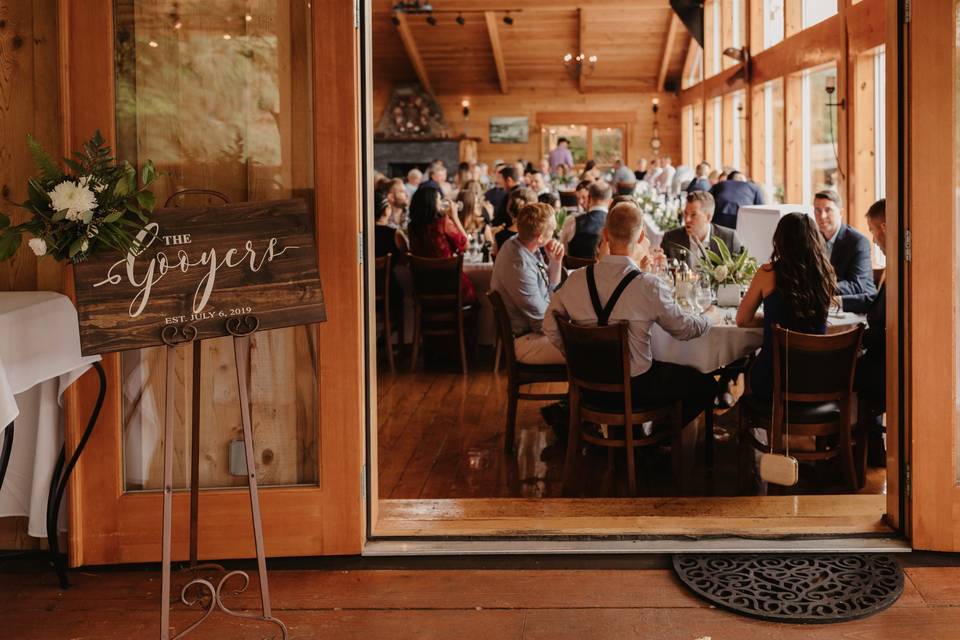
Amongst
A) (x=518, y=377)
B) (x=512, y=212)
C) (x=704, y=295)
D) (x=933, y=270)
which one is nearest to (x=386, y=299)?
(x=512, y=212)

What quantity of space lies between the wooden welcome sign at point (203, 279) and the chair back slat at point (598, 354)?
1593mm

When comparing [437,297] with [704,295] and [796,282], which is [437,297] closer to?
[704,295]

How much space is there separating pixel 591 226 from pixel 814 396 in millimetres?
2954

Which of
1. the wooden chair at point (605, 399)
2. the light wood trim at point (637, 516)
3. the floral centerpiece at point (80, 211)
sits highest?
the floral centerpiece at point (80, 211)

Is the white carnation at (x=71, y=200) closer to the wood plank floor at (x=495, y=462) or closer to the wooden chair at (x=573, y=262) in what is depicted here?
the wood plank floor at (x=495, y=462)

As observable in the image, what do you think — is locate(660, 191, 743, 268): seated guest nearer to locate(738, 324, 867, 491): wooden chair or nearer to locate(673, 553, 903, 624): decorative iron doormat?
locate(738, 324, 867, 491): wooden chair

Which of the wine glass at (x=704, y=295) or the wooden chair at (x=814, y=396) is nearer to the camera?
the wooden chair at (x=814, y=396)

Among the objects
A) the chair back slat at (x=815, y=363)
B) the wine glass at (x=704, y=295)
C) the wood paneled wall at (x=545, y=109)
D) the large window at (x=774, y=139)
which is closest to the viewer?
the chair back slat at (x=815, y=363)

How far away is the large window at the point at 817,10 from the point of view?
30.6 ft

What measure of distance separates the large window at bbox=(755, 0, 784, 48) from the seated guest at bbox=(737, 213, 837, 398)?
8387 mm

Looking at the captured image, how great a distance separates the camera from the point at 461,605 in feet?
9.41

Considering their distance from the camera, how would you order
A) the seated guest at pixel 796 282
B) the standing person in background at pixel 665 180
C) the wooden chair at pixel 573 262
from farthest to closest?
the standing person in background at pixel 665 180 < the wooden chair at pixel 573 262 < the seated guest at pixel 796 282

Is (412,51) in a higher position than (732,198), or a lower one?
higher

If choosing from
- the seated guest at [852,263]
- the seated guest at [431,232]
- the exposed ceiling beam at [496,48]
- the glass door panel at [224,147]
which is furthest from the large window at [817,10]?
the glass door panel at [224,147]
